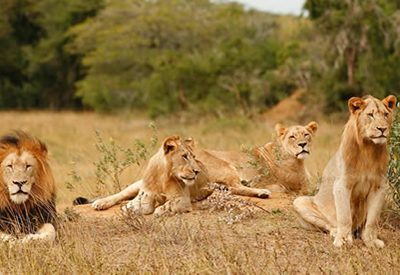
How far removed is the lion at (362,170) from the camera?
4340 millimetres

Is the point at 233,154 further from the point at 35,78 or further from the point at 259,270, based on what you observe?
the point at 35,78

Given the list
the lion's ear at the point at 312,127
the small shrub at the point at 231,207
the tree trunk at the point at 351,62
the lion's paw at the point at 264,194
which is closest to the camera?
the small shrub at the point at 231,207

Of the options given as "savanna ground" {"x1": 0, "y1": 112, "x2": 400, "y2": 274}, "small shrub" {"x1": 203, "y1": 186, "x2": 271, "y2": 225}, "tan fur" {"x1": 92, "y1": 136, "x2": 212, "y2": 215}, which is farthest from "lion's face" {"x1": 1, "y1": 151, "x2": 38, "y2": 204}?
"small shrub" {"x1": 203, "y1": 186, "x2": 271, "y2": 225}

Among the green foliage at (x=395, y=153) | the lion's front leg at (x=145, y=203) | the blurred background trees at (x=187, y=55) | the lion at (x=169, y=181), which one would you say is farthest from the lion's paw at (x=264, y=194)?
the blurred background trees at (x=187, y=55)

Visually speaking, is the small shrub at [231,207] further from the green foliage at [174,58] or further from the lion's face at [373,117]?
the green foliage at [174,58]

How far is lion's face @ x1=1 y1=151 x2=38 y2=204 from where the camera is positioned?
15.8ft

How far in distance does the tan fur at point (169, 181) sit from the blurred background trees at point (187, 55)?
954 centimetres

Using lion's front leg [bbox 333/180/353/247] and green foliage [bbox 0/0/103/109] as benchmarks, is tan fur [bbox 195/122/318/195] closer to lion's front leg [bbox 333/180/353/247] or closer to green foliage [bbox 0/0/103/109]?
lion's front leg [bbox 333/180/353/247]

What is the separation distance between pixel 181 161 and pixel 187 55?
52.6 feet

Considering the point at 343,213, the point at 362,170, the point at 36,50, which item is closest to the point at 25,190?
the point at 343,213

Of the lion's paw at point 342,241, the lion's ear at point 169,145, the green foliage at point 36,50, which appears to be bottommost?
the green foliage at point 36,50

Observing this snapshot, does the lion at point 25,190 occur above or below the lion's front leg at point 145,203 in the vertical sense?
above

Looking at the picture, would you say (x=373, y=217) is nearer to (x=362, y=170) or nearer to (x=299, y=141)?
(x=362, y=170)

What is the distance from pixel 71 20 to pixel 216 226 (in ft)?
93.9
